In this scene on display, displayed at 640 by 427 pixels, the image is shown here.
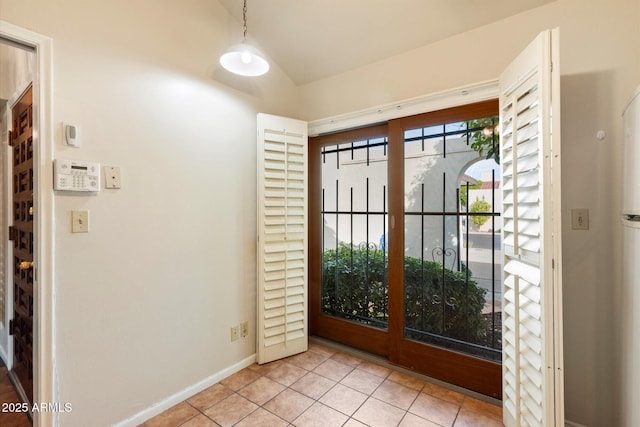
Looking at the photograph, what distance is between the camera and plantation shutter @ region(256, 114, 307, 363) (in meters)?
2.37

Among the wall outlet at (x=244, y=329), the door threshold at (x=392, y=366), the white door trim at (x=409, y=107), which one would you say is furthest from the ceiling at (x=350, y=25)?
the door threshold at (x=392, y=366)

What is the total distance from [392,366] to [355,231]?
1.13 metres

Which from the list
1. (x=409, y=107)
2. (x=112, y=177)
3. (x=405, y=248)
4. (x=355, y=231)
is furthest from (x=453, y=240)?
(x=112, y=177)

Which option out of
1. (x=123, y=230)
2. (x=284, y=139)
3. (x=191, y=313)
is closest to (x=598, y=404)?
(x=191, y=313)

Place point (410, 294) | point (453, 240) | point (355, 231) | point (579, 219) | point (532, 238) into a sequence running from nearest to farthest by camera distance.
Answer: point (532, 238)
point (579, 219)
point (453, 240)
point (410, 294)
point (355, 231)

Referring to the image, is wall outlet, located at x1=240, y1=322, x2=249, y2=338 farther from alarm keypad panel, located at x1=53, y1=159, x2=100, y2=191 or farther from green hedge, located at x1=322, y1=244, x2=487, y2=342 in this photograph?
alarm keypad panel, located at x1=53, y1=159, x2=100, y2=191

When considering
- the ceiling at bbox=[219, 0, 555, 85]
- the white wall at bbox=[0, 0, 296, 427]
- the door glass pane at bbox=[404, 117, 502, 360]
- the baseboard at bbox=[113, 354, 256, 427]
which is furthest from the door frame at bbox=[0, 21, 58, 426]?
the door glass pane at bbox=[404, 117, 502, 360]

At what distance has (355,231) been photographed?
103 inches

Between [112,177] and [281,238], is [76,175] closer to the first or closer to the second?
[112,177]

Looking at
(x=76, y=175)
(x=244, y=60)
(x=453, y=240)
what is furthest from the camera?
(x=453, y=240)

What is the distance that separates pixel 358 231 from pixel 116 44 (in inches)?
82.8

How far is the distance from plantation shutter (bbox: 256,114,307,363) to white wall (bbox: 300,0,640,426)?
172 cm

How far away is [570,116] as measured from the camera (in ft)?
5.20

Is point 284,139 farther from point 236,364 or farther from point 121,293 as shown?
point 236,364
